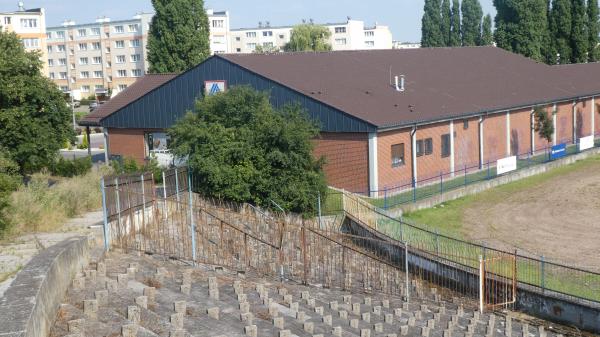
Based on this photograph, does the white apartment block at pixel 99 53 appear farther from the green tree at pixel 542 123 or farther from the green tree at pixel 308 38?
the green tree at pixel 542 123

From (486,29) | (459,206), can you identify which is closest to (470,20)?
(486,29)

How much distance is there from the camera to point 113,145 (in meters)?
39.0

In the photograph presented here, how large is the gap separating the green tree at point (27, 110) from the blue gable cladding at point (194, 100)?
7.74m

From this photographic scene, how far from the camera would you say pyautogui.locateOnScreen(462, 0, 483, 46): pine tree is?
80.9 metres

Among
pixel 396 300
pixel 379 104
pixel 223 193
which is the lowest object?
pixel 396 300

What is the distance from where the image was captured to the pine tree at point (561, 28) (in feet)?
226

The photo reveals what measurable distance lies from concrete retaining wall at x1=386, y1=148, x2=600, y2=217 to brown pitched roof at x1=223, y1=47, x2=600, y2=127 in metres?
3.37

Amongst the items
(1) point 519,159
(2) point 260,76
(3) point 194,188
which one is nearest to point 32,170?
(3) point 194,188

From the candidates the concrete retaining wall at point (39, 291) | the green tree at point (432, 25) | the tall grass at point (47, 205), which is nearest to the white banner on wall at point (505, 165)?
the tall grass at point (47, 205)

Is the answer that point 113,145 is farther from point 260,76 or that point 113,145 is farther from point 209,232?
point 209,232

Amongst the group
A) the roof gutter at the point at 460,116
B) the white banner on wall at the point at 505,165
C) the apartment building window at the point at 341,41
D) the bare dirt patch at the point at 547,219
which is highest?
the apartment building window at the point at 341,41

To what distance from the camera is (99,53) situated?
371ft

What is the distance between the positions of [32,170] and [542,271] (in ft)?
68.7

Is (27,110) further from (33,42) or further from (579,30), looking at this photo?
(33,42)
